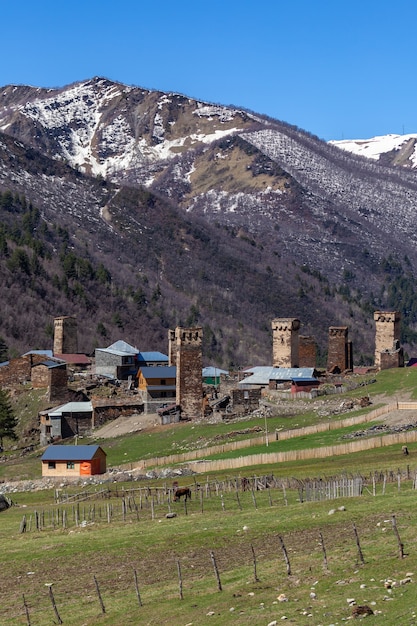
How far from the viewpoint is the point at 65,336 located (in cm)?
13175

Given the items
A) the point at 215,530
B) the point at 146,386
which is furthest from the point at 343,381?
the point at 215,530

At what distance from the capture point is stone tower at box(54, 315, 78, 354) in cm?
13162

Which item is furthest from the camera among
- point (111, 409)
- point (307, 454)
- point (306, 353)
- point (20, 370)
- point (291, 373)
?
point (20, 370)

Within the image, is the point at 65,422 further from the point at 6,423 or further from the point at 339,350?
the point at 339,350

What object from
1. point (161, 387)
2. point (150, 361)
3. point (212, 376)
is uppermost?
point (150, 361)

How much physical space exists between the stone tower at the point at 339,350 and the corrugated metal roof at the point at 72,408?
2204 centimetres

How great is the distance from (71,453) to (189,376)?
22773 millimetres

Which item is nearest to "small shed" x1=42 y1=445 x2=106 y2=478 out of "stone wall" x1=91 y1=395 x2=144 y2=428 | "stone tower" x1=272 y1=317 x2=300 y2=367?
"stone wall" x1=91 y1=395 x2=144 y2=428

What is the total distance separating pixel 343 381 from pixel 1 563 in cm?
5843

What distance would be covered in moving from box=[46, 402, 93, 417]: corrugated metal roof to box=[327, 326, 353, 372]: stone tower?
72.3 ft

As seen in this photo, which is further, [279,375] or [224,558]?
[279,375]

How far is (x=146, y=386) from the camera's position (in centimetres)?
9962

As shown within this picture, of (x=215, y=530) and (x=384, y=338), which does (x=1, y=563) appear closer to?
(x=215, y=530)

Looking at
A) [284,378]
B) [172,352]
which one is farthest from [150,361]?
[284,378]
